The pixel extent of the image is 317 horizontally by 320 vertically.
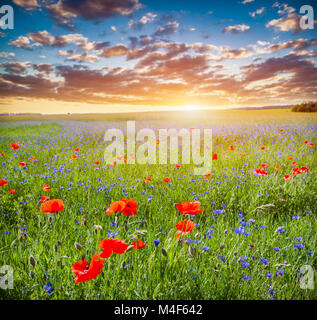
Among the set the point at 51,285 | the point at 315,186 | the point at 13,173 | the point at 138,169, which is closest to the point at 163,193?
the point at 138,169

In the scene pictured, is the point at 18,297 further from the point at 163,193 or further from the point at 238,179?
the point at 238,179

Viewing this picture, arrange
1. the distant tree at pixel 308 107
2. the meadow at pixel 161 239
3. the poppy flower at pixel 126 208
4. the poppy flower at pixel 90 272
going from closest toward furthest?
the poppy flower at pixel 90 272 < the poppy flower at pixel 126 208 < the meadow at pixel 161 239 < the distant tree at pixel 308 107

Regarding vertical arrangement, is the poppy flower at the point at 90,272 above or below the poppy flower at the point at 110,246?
below

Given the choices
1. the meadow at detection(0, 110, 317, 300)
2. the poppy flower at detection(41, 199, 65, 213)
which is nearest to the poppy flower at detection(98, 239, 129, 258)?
the meadow at detection(0, 110, 317, 300)

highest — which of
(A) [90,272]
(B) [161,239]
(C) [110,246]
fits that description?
(C) [110,246]

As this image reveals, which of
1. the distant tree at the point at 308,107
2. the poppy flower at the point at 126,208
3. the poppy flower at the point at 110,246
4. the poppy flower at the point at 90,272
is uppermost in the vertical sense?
the distant tree at the point at 308,107

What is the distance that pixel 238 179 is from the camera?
159 inches

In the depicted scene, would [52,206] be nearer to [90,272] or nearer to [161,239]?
[90,272]

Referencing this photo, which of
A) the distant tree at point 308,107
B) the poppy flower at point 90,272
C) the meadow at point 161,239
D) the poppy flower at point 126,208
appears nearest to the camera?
the poppy flower at point 90,272

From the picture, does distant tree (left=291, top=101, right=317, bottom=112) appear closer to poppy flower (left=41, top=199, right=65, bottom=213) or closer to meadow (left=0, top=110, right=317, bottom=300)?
meadow (left=0, top=110, right=317, bottom=300)

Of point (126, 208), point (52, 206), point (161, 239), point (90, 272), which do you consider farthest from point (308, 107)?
point (90, 272)

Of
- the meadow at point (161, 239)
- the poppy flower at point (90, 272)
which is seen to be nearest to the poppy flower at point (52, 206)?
the meadow at point (161, 239)

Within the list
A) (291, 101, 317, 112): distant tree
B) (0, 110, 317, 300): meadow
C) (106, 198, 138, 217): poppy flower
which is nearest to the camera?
(106, 198, 138, 217): poppy flower

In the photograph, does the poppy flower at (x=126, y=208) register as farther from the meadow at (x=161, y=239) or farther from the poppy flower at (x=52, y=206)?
the poppy flower at (x=52, y=206)
